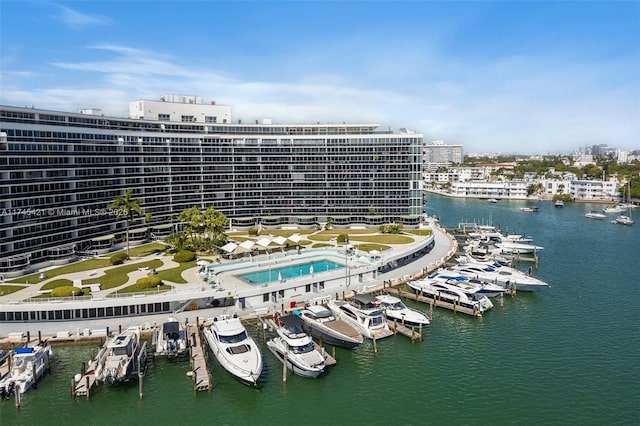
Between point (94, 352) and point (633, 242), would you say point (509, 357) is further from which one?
point (633, 242)

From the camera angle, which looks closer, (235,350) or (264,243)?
(235,350)

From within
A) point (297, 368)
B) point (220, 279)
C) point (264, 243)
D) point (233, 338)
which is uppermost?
point (264, 243)

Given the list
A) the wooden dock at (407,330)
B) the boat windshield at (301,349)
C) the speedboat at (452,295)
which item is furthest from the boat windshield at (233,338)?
the speedboat at (452,295)

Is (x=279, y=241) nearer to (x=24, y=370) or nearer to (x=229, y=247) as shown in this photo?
(x=229, y=247)

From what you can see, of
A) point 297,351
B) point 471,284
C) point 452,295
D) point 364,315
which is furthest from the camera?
point 471,284

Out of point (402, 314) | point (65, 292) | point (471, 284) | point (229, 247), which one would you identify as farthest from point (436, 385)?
point (229, 247)

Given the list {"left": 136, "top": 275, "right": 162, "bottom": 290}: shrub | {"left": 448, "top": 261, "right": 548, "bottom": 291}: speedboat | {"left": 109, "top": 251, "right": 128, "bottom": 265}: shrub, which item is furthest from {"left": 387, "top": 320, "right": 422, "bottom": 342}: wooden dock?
{"left": 109, "top": 251, "right": 128, "bottom": 265}: shrub

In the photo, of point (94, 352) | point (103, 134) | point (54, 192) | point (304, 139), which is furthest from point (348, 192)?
point (94, 352)
